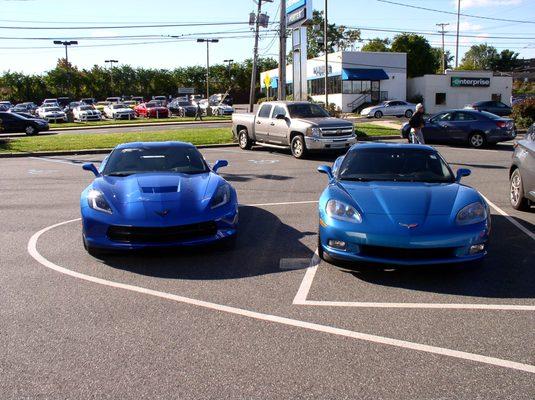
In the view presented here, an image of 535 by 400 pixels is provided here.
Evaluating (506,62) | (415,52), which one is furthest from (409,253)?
(506,62)

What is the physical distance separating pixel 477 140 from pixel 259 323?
17219mm

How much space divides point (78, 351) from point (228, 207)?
295cm

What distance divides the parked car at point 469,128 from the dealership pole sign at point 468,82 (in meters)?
35.7

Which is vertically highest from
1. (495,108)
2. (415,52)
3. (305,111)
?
(415,52)

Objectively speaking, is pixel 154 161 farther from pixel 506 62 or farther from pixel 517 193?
pixel 506 62

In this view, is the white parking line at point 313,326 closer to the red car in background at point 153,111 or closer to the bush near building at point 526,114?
the bush near building at point 526,114

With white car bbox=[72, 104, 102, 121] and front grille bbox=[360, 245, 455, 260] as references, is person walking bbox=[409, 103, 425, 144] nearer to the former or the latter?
front grille bbox=[360, 245, 455, 260]

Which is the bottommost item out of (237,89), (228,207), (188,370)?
(188,370)

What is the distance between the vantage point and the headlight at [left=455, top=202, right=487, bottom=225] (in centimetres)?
564

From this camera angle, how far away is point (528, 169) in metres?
8.53

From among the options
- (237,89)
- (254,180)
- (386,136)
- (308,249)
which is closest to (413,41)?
(237,89)

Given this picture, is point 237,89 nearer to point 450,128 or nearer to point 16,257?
point 450,128

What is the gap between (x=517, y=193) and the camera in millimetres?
9125

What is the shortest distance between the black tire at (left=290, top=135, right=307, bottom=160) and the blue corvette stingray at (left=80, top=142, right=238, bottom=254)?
31.2 ft
